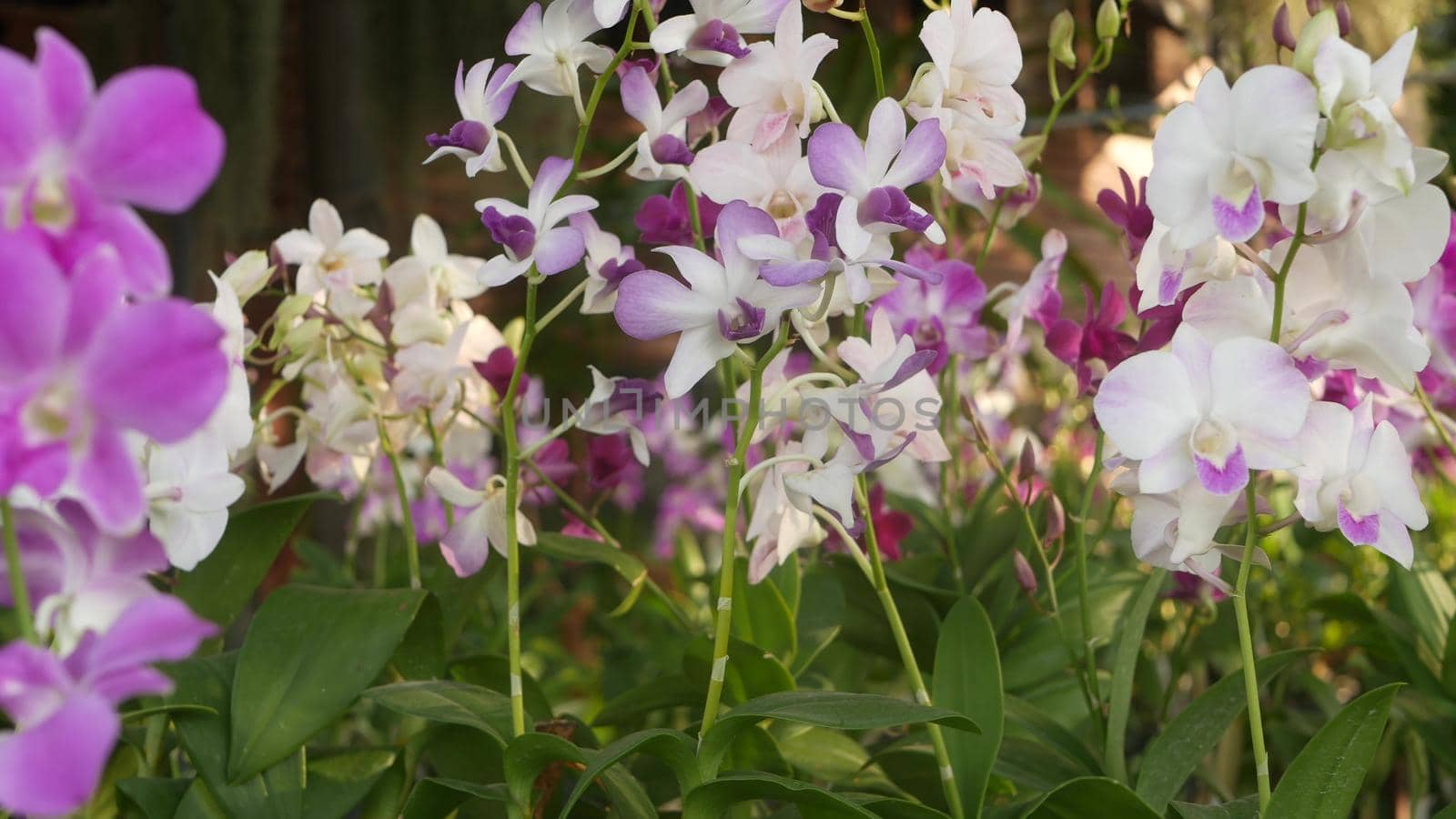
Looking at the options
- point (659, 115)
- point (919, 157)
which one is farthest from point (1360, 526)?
point (659, 115)

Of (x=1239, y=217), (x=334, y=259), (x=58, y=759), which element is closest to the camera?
(x=58, y=759)

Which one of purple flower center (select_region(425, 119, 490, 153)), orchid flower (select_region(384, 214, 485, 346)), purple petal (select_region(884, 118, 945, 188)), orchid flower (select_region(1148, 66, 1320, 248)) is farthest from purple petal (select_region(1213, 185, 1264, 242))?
orchid flower (select_region(384, 214, 485, 346))

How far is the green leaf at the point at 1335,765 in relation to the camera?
1.62 feet

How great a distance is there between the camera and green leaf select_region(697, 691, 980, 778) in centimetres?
47

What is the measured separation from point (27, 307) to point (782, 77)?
34 centimetres

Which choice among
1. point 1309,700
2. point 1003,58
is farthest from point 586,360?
point 1003,58

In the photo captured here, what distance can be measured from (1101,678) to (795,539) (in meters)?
0.29

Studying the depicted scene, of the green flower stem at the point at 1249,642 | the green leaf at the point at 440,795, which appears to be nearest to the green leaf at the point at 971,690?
the green flower stem at the point at 1249,642

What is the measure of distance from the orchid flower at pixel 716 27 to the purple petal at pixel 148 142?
0.80ft

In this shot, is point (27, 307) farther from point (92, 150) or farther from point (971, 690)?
point (971, 690)

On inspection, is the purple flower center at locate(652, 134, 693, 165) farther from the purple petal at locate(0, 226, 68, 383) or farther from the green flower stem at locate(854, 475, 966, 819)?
the purple petal at locate(0, 226, 68, 383)

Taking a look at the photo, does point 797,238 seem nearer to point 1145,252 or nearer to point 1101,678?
point 1145,252

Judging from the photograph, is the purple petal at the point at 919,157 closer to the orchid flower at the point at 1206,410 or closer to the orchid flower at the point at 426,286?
the orchid flower at the point at 1206,410

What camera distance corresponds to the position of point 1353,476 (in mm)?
503
